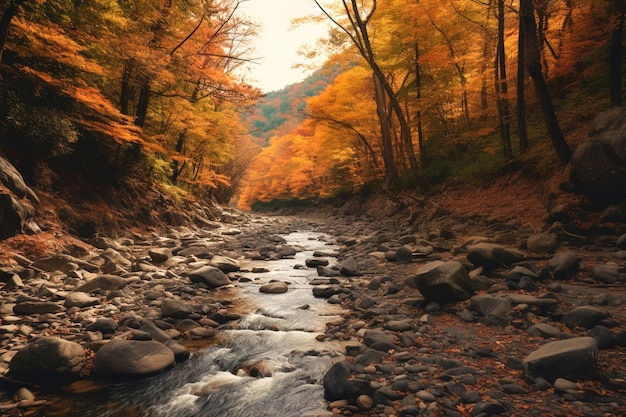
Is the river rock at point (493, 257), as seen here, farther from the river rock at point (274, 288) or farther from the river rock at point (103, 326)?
the river rock at point (103, 326)

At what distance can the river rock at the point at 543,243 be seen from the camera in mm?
6871

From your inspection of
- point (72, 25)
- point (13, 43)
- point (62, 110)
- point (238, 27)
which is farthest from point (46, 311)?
point (238, 27)

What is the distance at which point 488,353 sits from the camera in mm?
3686

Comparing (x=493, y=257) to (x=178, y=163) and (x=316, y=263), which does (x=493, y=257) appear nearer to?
(x=316, y=263)

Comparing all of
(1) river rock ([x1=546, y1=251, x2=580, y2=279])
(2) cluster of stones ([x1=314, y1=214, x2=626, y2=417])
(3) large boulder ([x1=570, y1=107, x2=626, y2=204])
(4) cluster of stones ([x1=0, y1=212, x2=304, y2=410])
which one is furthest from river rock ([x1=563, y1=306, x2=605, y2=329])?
(4) cluster of stones ([x1=0, y1=212, x2=304, y2=410])

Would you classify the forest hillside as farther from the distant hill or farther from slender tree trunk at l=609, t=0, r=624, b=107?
the distant hill

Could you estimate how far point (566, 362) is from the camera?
2.98 meters

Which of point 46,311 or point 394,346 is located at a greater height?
point 46,311

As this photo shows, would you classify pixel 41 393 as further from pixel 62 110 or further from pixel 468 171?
pixel 468 171

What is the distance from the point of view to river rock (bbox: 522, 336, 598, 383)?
9.62 ft

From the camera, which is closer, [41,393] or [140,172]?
[41,393]

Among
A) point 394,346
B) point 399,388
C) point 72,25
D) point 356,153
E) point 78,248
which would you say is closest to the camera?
point 399,388

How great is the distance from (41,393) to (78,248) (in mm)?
6093

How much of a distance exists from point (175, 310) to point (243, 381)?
229cm
